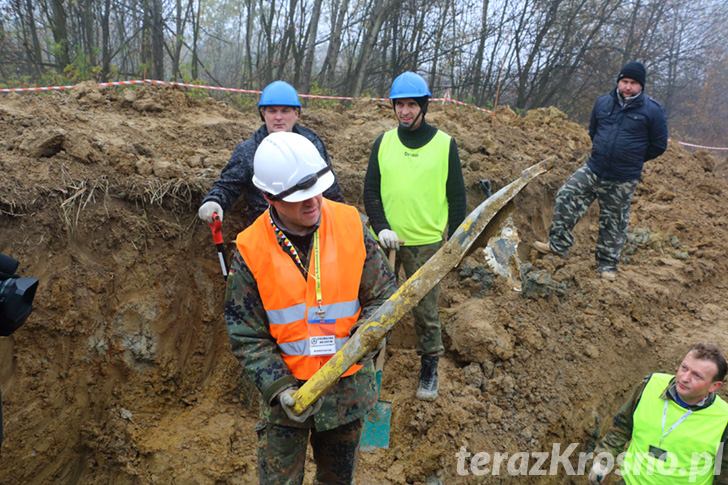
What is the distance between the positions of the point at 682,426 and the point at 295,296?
2.47 metres

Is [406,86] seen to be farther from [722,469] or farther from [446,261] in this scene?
[722,469]

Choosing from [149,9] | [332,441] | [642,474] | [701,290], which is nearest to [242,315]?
[332,441]

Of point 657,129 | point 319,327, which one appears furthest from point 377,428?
point 657,129

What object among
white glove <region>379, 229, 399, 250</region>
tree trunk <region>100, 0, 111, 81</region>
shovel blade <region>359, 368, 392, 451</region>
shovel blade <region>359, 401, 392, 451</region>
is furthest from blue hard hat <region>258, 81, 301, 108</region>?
tree trunk <region>100, 0, 111, 81</region>

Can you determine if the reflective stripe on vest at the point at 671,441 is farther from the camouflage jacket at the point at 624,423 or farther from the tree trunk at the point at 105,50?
the tree trunk at the point at 105,50

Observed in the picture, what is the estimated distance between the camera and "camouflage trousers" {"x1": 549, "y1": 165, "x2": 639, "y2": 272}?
201 inches

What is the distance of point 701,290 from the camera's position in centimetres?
590

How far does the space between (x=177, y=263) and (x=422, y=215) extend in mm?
2027

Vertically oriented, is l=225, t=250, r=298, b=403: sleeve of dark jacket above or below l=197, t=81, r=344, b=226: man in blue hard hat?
below

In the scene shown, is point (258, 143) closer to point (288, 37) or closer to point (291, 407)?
point (291, 407)

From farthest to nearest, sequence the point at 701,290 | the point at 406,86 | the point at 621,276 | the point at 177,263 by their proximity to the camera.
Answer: the point at 701,290 < the point at 621,276 < the point at 177,263 < the point at 406,86

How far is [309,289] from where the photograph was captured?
214 centimetres

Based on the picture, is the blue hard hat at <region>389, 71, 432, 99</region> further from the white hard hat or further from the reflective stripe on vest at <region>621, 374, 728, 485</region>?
the reflective stripe on vest at <region>621, 374, 728, 485</region>

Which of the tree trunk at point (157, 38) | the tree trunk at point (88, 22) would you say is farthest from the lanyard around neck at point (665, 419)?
the tree trunk at point (88, 22)
